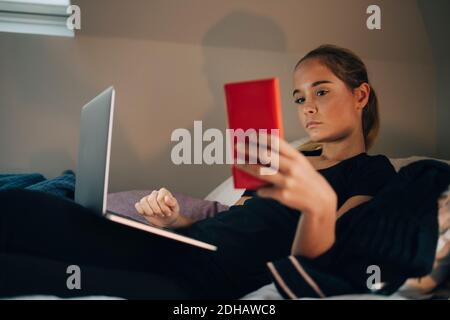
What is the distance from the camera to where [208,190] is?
4.80 ft

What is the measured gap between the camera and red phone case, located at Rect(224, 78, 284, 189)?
81cm

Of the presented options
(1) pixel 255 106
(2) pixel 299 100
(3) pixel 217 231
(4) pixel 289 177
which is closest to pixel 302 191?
(4) pixel 289 177

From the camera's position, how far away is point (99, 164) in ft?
2.94

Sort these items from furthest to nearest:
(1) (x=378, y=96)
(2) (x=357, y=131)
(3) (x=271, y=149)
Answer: (1) (x=378, y=96) < (2) (x=357, y=131) < (3) (x=271, y=149)

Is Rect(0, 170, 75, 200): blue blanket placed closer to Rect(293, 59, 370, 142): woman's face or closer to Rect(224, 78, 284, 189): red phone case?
Rect(224, 78, 284, 189): red phone case

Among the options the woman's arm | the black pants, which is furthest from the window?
the woman's arm

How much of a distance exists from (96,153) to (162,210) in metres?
0.24

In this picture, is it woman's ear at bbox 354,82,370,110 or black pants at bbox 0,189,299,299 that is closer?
black pants at bbox 0,189,299,299

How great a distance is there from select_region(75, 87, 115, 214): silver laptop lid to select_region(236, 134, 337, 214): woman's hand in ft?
0.87

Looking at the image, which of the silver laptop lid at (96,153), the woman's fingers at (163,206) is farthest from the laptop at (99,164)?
the woman's fingers at (163,206)

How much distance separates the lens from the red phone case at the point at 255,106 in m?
0.81

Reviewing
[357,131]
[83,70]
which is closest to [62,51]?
[83,70]
